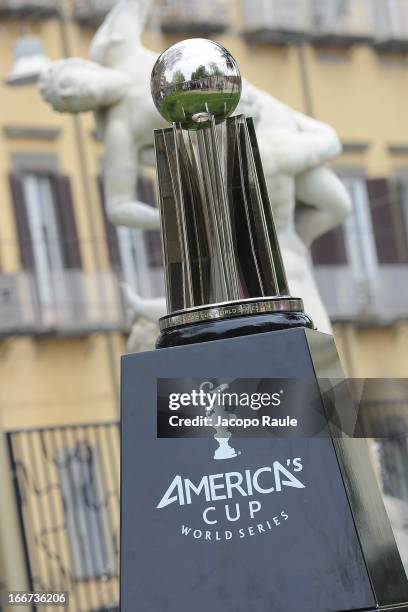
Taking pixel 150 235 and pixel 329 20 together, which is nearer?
pixel 150 235

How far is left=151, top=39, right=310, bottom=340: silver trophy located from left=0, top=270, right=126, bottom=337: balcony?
17812 millimetres

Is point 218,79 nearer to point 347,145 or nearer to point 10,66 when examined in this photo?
point 10,66

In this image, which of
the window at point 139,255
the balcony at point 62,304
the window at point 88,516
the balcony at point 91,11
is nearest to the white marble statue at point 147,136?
the window at point 88,516

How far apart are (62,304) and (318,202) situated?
48.5 ft

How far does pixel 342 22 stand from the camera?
27062 millimetres

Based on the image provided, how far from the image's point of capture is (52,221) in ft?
75.4

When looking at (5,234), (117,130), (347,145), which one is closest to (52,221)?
(5,234)

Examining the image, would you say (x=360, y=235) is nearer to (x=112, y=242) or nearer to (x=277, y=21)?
(x=277, y=21)

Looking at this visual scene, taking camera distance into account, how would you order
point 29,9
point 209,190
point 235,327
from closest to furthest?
point 235,327 < point 209,190 < point 29,9

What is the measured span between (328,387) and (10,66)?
19167 mm

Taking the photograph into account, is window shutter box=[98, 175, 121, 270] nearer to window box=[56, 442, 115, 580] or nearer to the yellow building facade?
the yellow building facade

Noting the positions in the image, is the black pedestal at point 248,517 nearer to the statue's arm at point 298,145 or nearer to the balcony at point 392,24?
the statue's arm at point 298,145

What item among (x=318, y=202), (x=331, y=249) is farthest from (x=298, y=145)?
(x=331, y=249)

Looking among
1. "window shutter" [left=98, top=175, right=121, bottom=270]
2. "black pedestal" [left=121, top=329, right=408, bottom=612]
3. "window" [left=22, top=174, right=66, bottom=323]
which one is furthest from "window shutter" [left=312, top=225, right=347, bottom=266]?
"black pedestal" [left=121, top=329, right=408, bottom=612]
